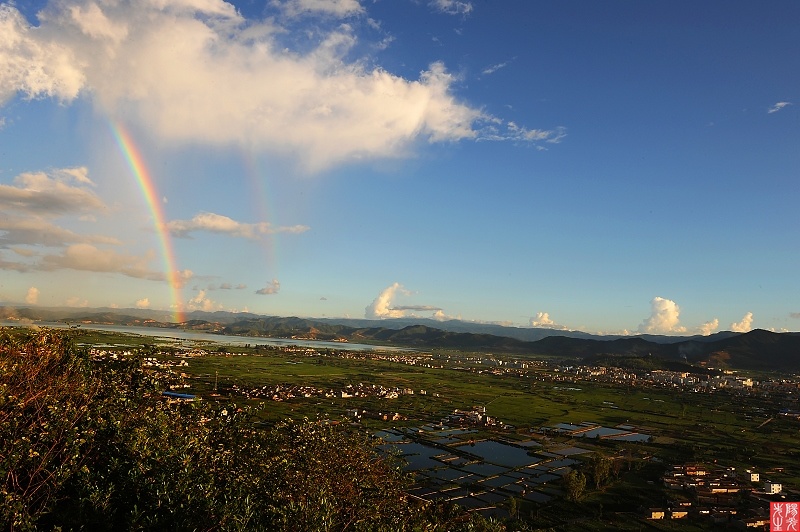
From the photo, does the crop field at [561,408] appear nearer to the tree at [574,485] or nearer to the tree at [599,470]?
the tree at [574,485]

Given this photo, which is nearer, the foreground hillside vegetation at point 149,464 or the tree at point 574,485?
the foreground hillside vegetation at point 149,464

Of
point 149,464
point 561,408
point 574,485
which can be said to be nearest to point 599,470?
point 574,485

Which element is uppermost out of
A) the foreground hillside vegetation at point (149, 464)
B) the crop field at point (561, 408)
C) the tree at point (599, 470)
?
the foreground hillside vegetation at point (149, 464)

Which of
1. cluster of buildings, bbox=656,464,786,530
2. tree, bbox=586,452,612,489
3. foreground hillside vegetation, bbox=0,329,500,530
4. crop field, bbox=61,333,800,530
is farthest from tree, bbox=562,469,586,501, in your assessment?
foreground hillside vegetation, bbox=0,329,500,530

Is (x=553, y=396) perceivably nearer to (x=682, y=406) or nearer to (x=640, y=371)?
(x=682, y=406)

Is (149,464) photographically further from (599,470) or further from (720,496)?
(720,496)

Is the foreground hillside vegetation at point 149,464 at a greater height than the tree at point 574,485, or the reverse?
the foreground hillside vegetation at point 149,464

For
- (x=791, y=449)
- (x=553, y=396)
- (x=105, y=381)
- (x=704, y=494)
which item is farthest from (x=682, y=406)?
(x=105, y=381)

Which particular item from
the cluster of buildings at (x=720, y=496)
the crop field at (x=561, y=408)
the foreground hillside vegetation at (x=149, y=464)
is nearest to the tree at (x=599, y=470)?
the crop field at (x=561, y=408)

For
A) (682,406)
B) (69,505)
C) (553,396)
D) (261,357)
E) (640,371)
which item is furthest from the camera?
(640,371)
